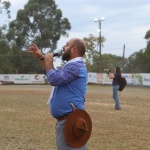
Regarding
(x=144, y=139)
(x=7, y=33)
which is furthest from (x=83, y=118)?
(x=7, y=33)

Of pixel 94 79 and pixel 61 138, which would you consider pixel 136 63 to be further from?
pixel 61 138

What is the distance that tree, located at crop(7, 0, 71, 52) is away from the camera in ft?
237

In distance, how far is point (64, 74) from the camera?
4410 mm

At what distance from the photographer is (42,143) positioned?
27.2ft

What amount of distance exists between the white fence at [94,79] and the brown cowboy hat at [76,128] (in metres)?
46.5

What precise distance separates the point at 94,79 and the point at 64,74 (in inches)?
2103

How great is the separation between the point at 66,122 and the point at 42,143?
13.2ft

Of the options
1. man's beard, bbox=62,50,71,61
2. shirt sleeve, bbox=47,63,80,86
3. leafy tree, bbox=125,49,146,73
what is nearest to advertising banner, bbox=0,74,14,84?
leafy tree, bbox=125,49,146,73

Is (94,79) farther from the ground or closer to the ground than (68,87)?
closer to the ground

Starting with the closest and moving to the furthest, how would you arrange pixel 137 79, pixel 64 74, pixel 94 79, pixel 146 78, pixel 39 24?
pixel 64 74
pixel 146 78
pixel 137 79
pixel 94 79
pixel 39 24

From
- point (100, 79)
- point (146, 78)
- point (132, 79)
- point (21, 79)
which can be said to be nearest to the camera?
point (146, 78)

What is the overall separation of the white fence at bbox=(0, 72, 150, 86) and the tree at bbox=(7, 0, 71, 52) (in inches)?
442

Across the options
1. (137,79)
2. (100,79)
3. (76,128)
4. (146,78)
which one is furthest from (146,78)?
(76,128)

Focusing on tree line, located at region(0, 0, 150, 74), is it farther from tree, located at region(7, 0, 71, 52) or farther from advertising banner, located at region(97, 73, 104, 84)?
advertising banner, located at region(97, 73, 104, 84)
